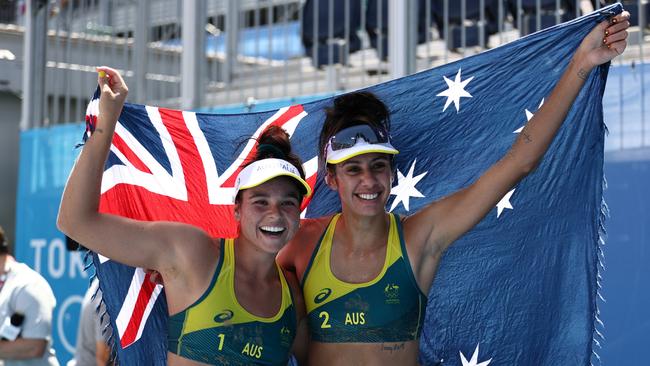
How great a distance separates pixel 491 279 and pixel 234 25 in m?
3.96

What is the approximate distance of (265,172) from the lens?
3672 mm

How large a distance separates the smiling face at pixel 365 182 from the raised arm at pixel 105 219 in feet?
2.09

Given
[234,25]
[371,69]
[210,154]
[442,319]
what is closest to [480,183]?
[442,319]

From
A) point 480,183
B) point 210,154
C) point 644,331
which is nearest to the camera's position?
point 480,183

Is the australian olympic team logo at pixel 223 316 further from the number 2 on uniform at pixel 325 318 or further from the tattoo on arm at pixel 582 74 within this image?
the tattoo on arm at pixel 582 74

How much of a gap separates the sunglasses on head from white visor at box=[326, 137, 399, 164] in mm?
17

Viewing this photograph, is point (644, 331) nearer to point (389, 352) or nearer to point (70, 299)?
point (389, 352)

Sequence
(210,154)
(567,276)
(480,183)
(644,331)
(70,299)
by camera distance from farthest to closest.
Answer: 1. (70,299)
2. (644,331)
3. (210,154)
4. (567,276)
5. (480,183)

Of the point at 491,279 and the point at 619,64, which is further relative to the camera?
the point at 619,64

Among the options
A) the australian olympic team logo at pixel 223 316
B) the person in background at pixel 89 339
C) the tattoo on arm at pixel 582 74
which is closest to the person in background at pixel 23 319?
the person in background at pixel 89 339

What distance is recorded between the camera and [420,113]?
4.51 metres

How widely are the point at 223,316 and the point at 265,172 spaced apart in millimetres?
533

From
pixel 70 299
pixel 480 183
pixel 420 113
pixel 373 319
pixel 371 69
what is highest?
pixel 371 69

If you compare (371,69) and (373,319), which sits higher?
(371,69)
